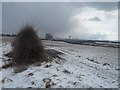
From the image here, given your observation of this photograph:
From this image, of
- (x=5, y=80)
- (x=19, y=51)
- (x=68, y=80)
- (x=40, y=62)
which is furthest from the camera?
(x=19, y=51)

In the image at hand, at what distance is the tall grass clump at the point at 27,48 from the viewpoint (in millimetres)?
16062

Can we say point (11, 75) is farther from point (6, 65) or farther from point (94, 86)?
point (94, 86)

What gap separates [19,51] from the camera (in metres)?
16.4

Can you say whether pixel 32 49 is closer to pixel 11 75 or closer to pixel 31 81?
pixel 11 75

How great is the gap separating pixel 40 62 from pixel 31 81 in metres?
3.57

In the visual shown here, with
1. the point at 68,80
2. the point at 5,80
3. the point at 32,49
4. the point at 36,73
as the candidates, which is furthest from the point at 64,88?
the point at 32,49

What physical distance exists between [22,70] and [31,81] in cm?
263

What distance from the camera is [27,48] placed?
1616cm

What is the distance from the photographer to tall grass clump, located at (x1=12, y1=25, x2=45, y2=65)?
16062 mm

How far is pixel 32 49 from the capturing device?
642 inches

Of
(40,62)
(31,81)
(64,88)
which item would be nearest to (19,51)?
(40,62)

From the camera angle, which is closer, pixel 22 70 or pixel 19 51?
pixel 22 70

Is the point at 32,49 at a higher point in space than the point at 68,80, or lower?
higher

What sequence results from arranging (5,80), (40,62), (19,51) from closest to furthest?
(5,80) → (40,62) → (19,51)
